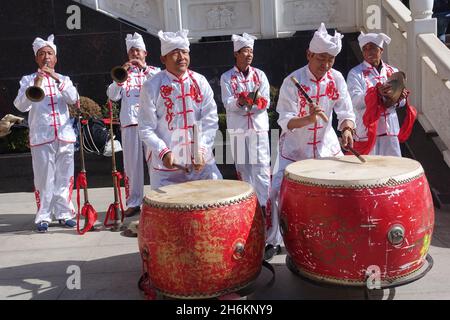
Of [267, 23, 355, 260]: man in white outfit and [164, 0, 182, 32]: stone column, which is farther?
[164, 0, 182, 32]: stone column

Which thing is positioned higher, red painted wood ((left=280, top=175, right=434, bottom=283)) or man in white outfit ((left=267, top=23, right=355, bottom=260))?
man in white outfit ((left=267, top=23, right=355, bottom=260))

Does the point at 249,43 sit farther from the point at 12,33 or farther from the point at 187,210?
the point at 12,33

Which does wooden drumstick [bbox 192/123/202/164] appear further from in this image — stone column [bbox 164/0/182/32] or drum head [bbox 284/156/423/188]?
stone column [bbox 164/0/182/32]

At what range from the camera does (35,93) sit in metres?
4.91

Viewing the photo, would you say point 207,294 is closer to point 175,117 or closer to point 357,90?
point 175,117

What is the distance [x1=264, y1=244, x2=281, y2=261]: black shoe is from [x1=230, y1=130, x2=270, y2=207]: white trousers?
89 centimetres

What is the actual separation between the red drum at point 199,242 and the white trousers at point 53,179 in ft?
8.88

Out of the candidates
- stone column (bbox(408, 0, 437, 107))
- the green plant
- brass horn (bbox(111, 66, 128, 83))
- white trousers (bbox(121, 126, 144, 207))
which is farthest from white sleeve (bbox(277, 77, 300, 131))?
the green plant

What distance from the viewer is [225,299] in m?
2.99

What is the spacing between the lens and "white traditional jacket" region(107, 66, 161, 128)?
5.82 m

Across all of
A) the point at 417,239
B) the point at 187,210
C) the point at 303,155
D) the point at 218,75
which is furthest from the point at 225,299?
the point at 218,75

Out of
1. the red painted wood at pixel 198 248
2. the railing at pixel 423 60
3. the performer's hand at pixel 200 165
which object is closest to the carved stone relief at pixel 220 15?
the railing at pixel 423 60

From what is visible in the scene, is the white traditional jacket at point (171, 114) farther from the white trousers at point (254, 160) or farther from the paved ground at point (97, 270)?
the white trousers at point (254, 160)

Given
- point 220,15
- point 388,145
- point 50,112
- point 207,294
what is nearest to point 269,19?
point 220,15
